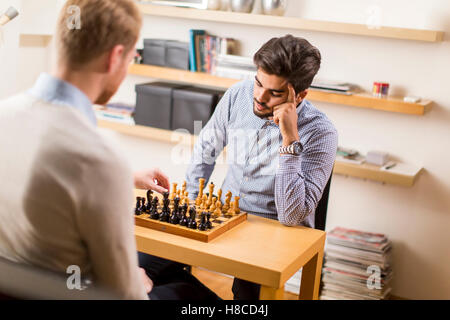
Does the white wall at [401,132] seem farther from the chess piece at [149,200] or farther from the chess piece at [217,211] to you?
the chess piece at [149,200]

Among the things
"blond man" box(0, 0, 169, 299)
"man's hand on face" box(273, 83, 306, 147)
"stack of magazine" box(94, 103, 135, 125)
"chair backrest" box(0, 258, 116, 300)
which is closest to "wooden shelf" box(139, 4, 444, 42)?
"stack of magazine" box(94, 103, 135, 125)

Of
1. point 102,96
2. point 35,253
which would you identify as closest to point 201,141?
point 102,96

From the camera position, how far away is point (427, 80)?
2.88m

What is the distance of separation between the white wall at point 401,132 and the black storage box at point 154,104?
2.11 ft

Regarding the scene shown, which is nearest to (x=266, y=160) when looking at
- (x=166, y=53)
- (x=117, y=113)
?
(x=166, y=53)

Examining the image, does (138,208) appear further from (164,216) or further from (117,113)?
(117,113)

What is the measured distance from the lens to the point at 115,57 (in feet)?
3.93

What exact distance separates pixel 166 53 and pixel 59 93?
223 cm

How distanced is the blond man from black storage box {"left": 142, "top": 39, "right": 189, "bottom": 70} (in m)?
2.04

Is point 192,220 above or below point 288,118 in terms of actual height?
below

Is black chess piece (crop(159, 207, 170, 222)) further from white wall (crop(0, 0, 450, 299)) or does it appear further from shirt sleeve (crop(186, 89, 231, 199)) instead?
white wall (crop(0, 0, 450, 299))

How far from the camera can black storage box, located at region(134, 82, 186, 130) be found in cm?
329
